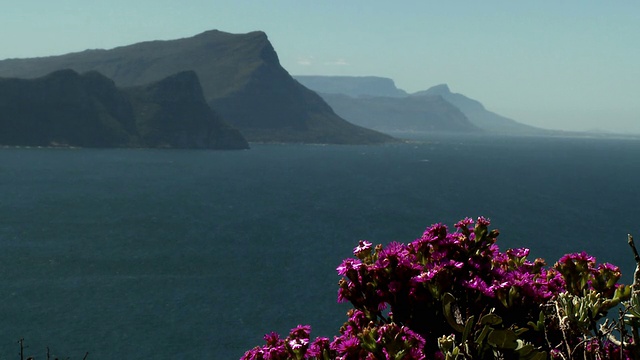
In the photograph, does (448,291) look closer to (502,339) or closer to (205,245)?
(502,339)

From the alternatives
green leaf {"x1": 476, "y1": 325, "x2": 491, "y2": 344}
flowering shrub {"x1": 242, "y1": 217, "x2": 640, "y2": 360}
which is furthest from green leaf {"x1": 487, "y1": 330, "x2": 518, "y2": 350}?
flowering shrub {"x1": 242, "y1": 217, "x2": 640, "y2": 360}

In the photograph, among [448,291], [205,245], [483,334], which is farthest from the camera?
[205,245]

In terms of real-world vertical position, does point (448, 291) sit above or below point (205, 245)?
above

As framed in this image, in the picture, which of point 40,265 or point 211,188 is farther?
point 211,188

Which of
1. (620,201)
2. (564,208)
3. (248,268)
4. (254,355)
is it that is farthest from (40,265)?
(620,201)

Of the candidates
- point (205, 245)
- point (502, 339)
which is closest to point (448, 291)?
point (502, 339)

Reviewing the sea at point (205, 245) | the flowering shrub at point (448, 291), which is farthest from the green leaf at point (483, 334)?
the sea at point (205, 245)

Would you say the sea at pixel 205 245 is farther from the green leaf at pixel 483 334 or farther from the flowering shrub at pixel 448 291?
the green leaf at pixel 483 334

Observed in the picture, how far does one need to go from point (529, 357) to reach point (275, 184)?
190787 millimetres

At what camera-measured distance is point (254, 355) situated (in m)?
7.82

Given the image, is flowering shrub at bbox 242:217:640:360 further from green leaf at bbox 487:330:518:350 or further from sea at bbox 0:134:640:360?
sea at bbox 0:134:640:360

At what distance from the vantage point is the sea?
218 feet

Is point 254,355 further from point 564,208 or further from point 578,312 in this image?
point 564,208

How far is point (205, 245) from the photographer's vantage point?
108 metres
